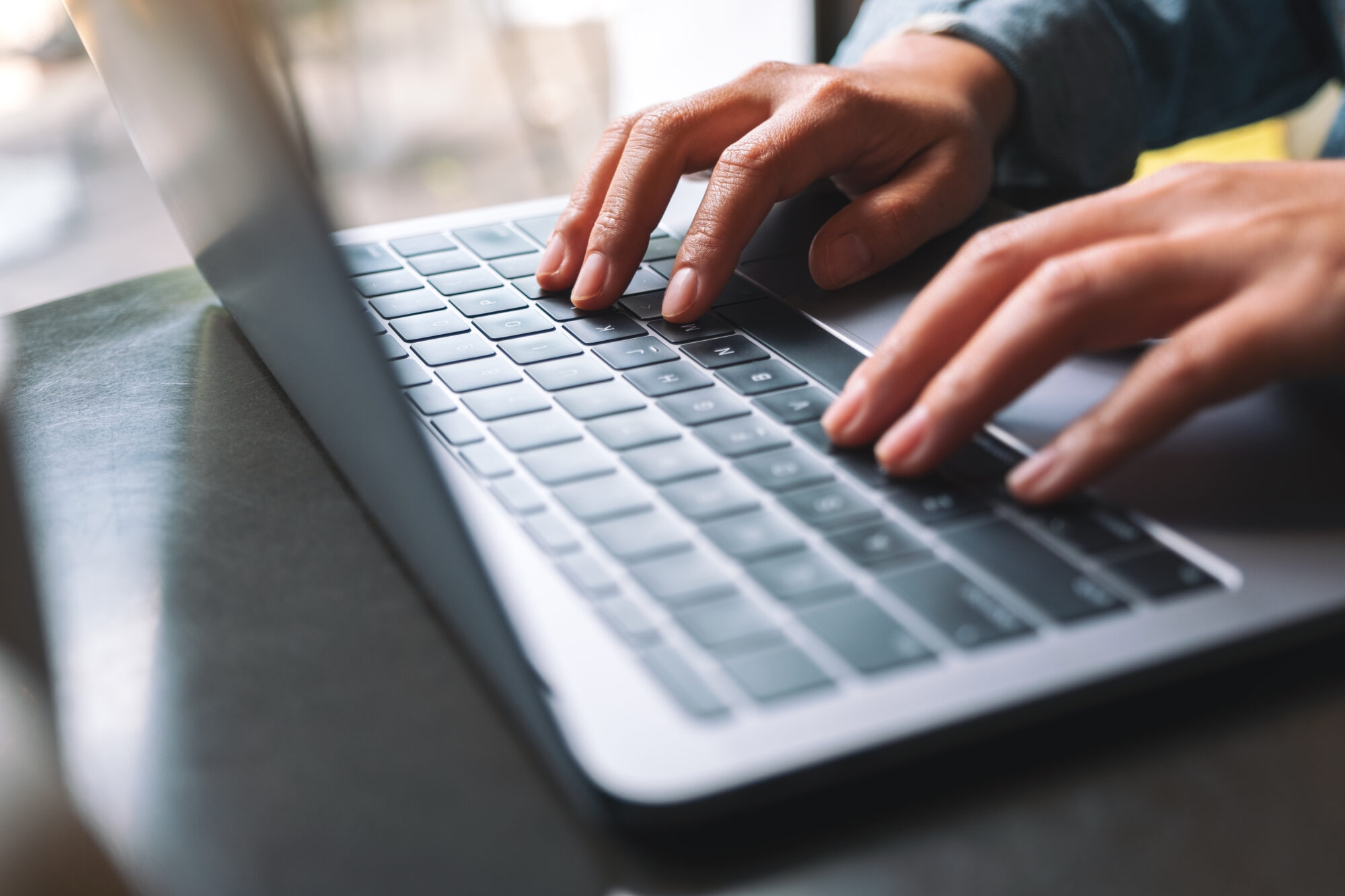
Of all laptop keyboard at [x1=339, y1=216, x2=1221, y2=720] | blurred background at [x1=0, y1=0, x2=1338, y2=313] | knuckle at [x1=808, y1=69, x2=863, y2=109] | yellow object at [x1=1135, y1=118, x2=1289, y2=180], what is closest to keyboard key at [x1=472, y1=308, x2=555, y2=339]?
laptop keyboard at [x1=339, y1=216, x2=1221, y2=720]

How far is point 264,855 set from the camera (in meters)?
0.22

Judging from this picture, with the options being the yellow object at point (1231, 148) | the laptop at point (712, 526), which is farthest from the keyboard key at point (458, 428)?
the yellow object at point (1231, 148)

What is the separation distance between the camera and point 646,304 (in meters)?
0.50

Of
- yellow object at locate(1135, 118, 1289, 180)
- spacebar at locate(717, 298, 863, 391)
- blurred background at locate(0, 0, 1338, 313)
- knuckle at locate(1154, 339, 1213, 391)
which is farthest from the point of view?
blurred background at locate(0, 0, 1338, 313)

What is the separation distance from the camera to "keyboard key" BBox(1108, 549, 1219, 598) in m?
0.27

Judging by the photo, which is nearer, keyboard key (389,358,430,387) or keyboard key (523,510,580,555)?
keyboard key (523,510,580,555)

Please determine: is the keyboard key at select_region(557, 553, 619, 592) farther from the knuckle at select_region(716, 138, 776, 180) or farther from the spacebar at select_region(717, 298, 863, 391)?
the knuckle at select_region(716, 138, 776, 180)

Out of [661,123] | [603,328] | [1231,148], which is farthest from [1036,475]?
[1231,148]

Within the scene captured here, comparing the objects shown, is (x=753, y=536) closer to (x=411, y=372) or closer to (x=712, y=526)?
(x=712, y=526)

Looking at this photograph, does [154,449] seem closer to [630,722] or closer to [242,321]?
[242,321]

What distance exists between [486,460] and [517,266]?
22cm

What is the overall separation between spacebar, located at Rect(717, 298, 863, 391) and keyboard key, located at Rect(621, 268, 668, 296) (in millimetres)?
47

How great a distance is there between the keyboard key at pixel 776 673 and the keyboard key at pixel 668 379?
170mm

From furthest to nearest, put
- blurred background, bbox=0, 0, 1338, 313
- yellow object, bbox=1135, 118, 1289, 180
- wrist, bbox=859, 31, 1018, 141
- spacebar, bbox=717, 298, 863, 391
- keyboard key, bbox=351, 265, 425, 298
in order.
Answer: blurred background, bbox=0, 0, 1338, 313
yellow object, bbox=1135, 118, 1289, 180
wrist, bbox=859, 31, 1018, 141
keyboard key, bbox=351, 265, 425, 298
spacebar, bbox=717, 298, 863, 391
